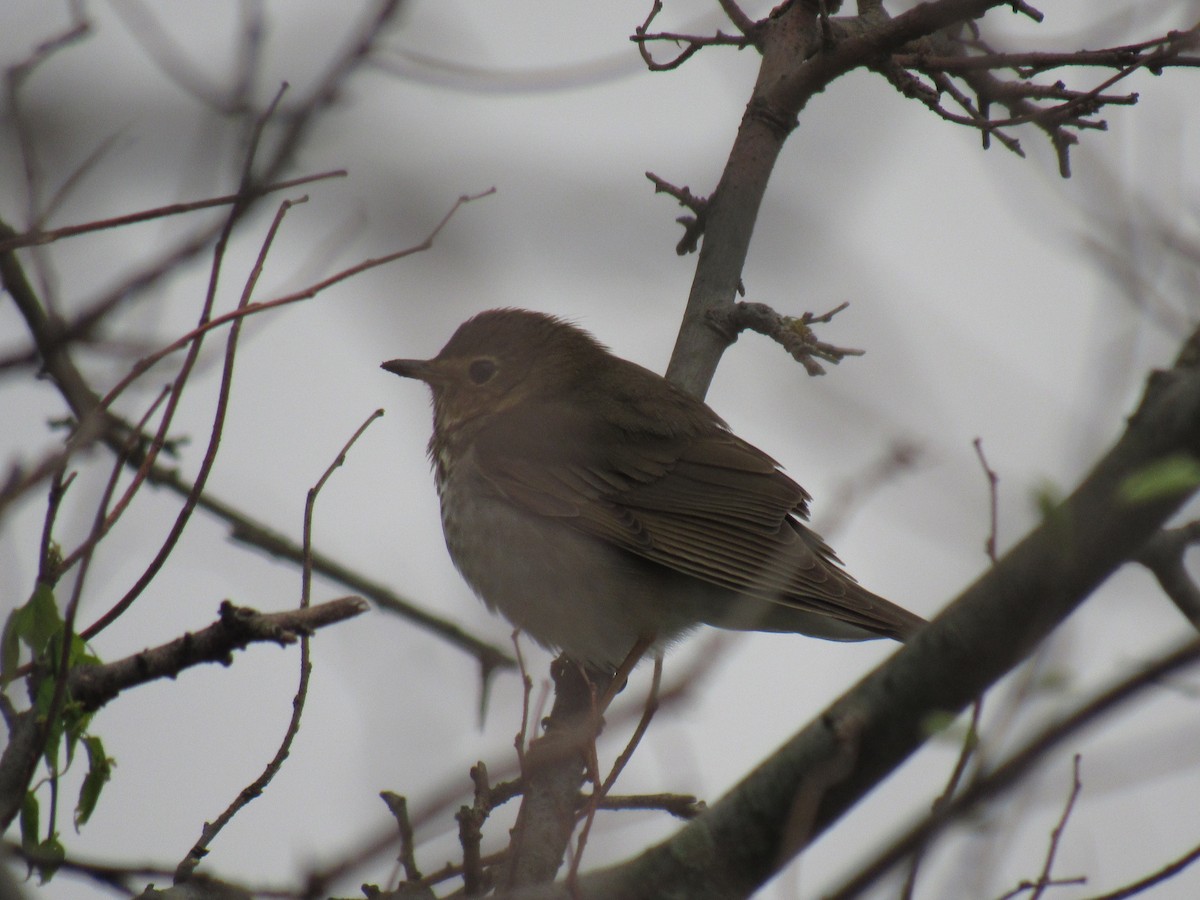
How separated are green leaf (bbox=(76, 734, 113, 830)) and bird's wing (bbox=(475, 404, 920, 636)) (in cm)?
310

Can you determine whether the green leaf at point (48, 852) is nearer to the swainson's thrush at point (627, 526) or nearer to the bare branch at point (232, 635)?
the bare branch at point (232, 635)

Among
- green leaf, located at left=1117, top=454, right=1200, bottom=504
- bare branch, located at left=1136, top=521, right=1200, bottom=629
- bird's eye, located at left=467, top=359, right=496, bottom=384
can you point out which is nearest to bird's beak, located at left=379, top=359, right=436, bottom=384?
bird's eye, located at left=467, top=359, right=496, bottom=384

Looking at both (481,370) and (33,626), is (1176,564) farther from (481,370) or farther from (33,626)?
(481,370)

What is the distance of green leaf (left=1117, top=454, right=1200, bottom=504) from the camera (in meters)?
1.62

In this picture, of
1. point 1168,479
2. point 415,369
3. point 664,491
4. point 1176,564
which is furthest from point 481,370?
point 1168,479

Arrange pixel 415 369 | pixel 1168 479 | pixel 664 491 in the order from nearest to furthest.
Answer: pixel 1168 479 < pixel 664 491 < pixel 415 369

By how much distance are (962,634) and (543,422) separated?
4692mm

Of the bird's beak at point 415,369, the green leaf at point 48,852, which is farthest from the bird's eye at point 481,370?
the green leaf at point 48,852

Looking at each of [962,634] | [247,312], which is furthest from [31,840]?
→ [962,634]

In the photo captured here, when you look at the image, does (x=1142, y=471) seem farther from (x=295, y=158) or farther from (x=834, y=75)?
(x=834, y=75)

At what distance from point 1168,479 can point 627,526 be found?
434 centimetres

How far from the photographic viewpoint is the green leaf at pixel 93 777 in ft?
9.65

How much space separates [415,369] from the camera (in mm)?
6898

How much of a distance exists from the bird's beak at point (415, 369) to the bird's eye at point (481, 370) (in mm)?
206
